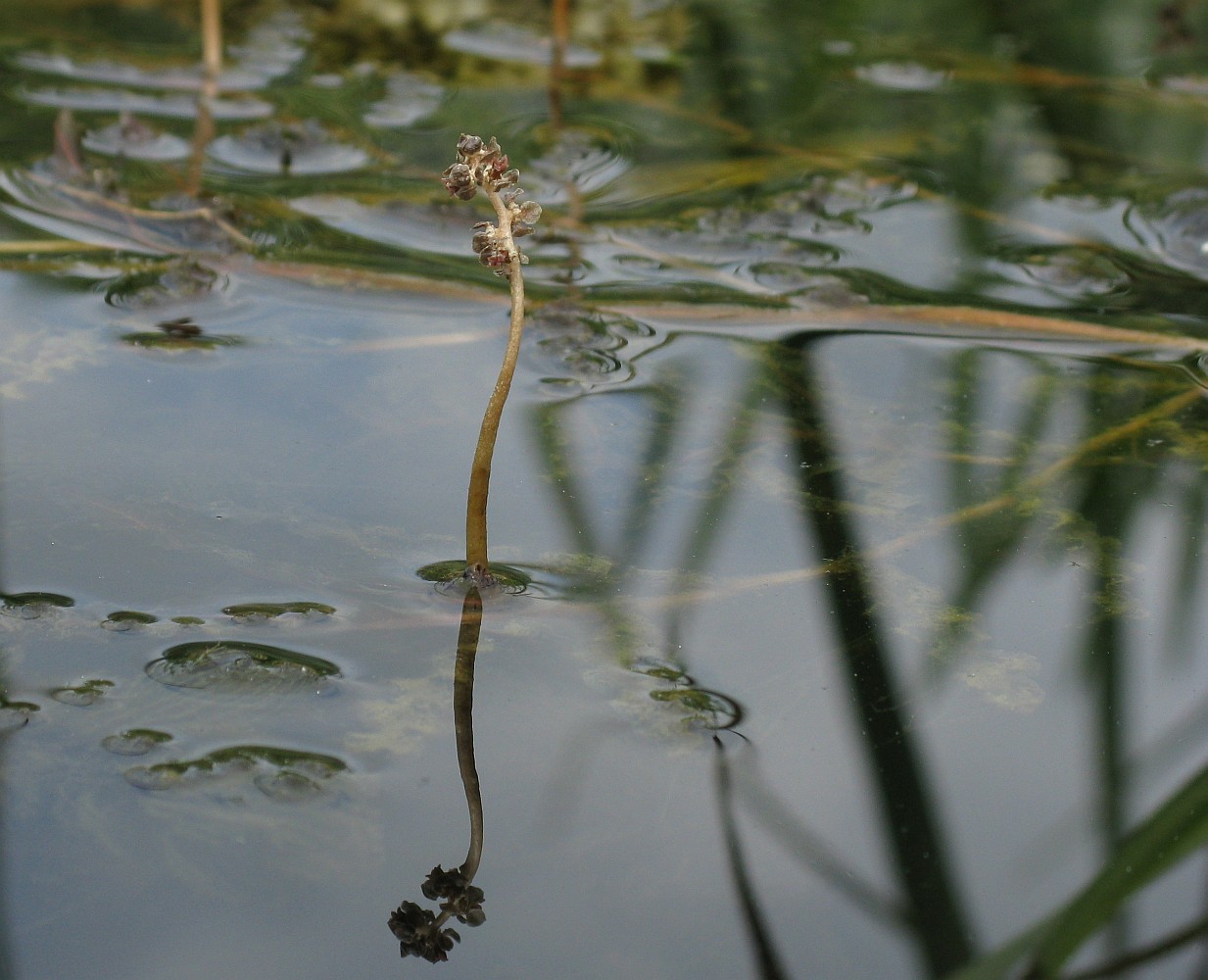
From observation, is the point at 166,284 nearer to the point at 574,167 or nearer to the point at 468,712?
the point at 574,167

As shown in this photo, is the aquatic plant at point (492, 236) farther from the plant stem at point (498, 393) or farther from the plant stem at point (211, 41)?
the plant stem at point (211, 41)

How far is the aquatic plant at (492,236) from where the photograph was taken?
64.1 inches

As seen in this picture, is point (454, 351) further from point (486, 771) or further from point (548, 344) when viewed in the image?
point (486, 771)

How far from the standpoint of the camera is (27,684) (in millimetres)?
1606

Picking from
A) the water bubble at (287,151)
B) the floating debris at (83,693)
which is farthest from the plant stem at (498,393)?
the water bubble at (287,151)

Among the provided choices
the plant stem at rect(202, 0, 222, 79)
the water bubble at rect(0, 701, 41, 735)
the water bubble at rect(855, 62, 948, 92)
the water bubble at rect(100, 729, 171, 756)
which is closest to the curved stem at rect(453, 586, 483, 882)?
the water bubble at rect(100, 729, 171, 756)

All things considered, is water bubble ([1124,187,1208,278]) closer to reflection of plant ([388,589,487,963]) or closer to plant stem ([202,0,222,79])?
reflection of plant ([388,589,487,963])

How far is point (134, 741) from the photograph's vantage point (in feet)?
5.04

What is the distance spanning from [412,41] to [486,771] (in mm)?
2970

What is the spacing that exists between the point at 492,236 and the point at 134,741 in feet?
2.46

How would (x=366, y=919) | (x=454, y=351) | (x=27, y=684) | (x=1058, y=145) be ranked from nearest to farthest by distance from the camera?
1. (x=366, y=919)
2. (x=27, y=684)
3. (x=454, y=351)
4. (x=1058, y=145)

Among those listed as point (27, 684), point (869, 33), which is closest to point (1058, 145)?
point (869, 33)

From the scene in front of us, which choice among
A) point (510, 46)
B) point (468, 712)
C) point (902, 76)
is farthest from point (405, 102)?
point (468, 712)

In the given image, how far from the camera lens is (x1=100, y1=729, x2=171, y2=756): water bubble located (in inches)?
59.9
